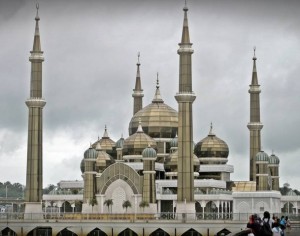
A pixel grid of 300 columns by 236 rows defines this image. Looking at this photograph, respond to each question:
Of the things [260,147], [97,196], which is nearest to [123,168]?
[97,196]

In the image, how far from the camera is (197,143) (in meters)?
99.6

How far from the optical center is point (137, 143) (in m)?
94.0

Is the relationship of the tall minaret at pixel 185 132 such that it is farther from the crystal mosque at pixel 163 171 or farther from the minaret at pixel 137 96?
the minaret at pixel 137 96

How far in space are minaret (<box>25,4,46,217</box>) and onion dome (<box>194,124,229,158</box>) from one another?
54.4 ft

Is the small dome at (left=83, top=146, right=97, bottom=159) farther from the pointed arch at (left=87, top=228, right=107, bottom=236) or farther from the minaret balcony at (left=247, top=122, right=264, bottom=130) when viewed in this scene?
the minaret balcony at (left=247, top=122, right=264, bottom=130)

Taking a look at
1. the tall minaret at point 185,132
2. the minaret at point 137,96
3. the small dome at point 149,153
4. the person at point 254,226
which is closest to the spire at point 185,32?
the tall minaret at point 185,132

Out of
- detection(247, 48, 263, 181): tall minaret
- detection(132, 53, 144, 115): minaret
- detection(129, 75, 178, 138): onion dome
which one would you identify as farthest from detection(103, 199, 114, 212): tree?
detection(132, 53, 144, 115): minaret

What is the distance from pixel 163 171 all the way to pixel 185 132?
46.6 ft

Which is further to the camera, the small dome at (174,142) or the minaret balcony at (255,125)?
the minaret balcony at (255,125)

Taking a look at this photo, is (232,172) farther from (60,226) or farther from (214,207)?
(60,226)

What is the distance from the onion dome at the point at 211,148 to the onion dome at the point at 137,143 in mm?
5412

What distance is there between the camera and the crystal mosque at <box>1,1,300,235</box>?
83938mm

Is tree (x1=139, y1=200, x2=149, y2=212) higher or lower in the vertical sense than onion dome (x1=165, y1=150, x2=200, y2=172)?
lower

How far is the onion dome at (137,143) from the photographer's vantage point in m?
93.8
